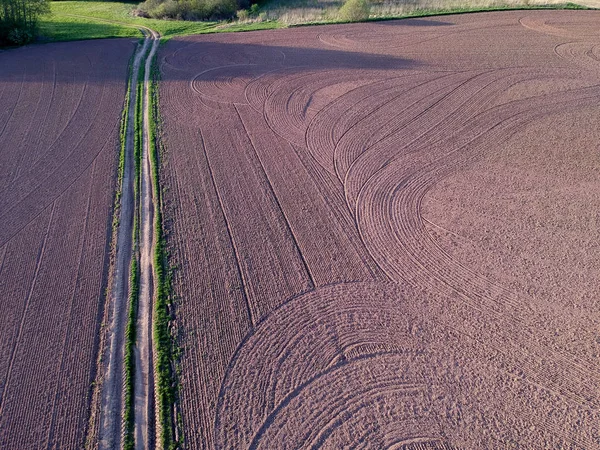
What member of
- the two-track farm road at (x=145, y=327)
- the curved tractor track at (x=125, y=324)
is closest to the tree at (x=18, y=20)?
the curved tractor track at (x=125, y=324)

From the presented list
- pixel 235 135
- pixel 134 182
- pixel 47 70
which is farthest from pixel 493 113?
pixel 47 70

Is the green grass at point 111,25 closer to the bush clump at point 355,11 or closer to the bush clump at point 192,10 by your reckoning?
the bush clump at point 192,10

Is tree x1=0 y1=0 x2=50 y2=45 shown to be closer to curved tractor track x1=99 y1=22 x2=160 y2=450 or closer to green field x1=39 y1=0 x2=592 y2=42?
green field x1=39 y1=0 x2=592 y2=42

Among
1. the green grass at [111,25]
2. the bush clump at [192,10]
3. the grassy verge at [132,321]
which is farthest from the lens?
the bush clump at [192,10]

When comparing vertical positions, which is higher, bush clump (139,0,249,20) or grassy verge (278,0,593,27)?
bush clump (139,0,249,20)

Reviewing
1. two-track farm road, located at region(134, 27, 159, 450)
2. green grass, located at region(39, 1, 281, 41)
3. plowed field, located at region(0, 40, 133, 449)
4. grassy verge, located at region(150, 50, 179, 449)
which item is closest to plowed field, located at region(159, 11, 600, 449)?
grassy verge, located at region(150, 50, 179, 449)

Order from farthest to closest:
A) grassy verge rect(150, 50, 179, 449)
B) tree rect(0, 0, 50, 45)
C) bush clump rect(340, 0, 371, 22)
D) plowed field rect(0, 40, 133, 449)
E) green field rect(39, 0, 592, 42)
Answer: green field rect(39, 0, 592, 42), bush clump rect(340, 0, 371, 22), tree rect(0, 0, 50, 45), plowed field rect(0, 40, 133, 449), grassy verge rect(150, 50, 179, 449)

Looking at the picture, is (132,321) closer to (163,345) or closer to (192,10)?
(163,345)
